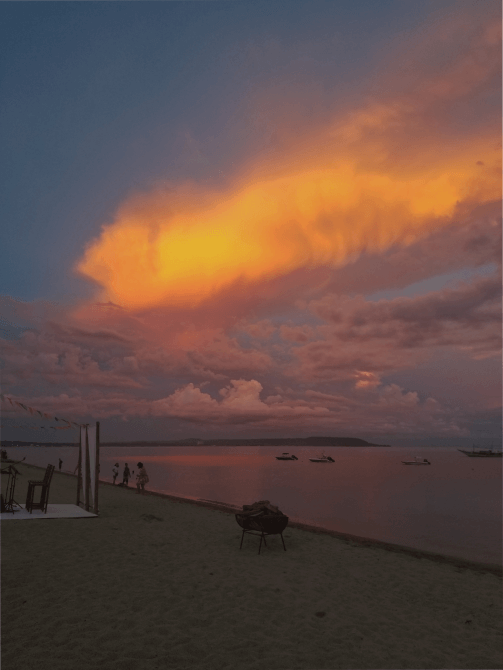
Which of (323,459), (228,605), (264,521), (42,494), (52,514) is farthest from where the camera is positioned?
(323,459)

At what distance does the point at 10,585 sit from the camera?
7977 mm

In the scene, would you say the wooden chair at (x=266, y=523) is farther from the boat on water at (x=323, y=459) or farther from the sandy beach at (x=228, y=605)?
the boat on water at (x=323, y=459)

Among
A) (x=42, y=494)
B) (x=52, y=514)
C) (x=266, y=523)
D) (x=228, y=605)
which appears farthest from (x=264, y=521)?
(x=42, y=494)

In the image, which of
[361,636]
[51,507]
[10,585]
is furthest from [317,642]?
[51,507]

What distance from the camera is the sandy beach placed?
587 cm

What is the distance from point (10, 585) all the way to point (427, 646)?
23.1 feet

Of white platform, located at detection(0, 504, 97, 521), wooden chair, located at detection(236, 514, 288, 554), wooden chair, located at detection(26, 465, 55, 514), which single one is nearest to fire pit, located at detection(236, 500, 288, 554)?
wooden chair, located at detection(236, 514, 288, 554)

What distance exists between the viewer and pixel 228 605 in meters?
7.60

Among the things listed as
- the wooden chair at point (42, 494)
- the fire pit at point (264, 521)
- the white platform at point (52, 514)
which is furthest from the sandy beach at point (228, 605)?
the wooden chair at point (42, 494)

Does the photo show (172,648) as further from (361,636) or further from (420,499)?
(420,499)

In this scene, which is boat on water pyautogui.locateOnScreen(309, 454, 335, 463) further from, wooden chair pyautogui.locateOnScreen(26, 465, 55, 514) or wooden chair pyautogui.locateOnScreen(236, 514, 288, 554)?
wooden chair pyautogui.locateOnScreen(236, 514, 288, 554)

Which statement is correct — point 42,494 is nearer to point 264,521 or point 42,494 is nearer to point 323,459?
point 264,521

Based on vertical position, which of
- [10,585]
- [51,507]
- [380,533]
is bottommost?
[380,533]

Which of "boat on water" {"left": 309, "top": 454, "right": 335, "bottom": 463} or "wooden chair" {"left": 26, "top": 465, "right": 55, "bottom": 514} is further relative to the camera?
"boat on water" {"left": 309, "top": 454, "right": 335, "bottom": 463}
